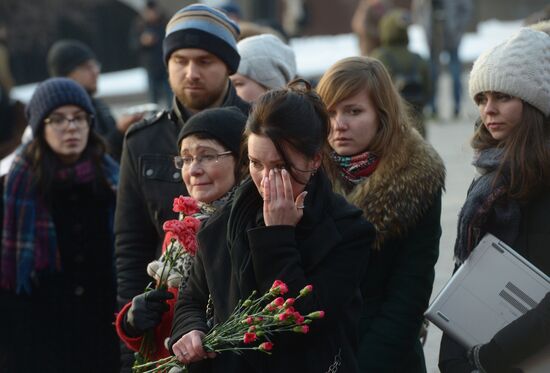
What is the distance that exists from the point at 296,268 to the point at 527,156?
0.99 meters

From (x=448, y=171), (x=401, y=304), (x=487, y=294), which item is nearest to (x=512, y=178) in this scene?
A: (x=487, y=294)

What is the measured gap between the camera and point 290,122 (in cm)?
374

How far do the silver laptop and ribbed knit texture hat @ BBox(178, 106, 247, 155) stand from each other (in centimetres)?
88

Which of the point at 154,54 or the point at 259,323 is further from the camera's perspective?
the point at 154,54

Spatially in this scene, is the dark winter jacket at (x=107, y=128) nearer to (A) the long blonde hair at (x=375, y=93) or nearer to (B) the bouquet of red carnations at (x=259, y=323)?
(A) the long blonde hair at (x=375, y=93)

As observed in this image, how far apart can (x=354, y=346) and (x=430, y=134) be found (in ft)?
40.0

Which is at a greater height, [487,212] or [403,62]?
[487,212]

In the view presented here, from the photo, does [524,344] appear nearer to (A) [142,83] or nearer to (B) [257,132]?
(B) [257,132]

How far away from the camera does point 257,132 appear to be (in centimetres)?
375

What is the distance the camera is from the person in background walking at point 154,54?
19.7 meters

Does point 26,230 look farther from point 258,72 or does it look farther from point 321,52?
point 321,52

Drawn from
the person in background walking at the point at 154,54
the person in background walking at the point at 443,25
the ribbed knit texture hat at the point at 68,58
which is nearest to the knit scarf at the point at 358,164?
the ribbed knit texture hat at the point at 68,58

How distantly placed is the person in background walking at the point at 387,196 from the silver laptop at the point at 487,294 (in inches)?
12.6

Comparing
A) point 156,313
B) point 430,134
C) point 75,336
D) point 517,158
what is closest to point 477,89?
point 517,158
